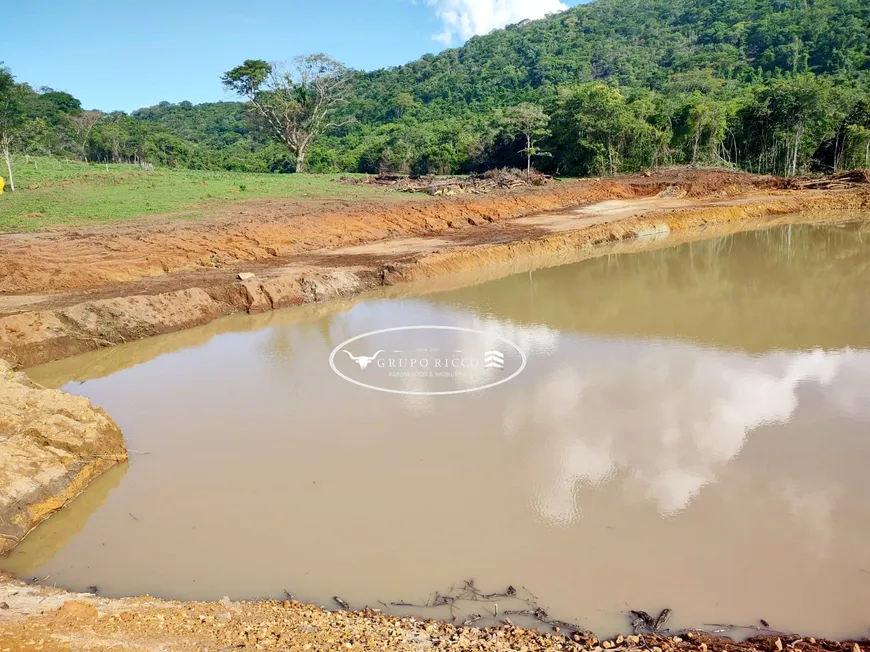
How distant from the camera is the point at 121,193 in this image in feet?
60.5

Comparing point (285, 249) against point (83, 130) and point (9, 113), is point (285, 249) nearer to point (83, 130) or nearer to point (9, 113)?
point (9, 113)

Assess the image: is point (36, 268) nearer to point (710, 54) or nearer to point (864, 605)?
point (864, 605)

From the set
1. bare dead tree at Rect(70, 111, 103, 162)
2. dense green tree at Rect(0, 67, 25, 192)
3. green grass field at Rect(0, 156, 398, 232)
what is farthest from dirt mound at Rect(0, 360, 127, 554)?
bare dead tree at Rect(70, 111, 103, 162)

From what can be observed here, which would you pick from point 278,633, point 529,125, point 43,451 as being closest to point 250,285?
point 43,451

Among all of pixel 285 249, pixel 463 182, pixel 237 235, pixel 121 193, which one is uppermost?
pixel 463 182

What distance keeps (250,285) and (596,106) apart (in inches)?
750

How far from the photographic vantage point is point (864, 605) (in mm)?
3816

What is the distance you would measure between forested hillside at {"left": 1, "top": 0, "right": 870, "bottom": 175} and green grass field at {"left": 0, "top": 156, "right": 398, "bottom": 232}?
2467 millimetres

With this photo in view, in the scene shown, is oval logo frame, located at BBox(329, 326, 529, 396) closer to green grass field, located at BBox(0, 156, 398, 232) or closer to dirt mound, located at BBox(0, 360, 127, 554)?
dirt mound, located at BBox(0, 360, 127, 554)

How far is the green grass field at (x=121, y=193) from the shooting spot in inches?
587

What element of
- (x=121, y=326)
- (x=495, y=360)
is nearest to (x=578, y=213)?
(x=495, y=360)

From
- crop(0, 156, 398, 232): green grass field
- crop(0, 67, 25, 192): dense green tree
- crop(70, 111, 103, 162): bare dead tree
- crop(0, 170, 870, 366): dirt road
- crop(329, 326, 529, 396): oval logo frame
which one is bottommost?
crop(329, 326, 529, 396): oval logo frame

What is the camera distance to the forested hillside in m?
24.4

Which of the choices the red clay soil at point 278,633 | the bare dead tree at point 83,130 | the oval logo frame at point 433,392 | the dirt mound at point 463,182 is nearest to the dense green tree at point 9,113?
the dirt mound at point 463,182
